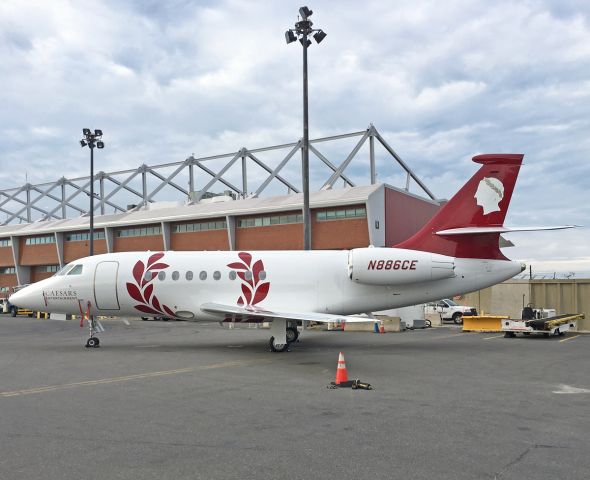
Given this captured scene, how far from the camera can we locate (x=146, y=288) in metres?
17.9

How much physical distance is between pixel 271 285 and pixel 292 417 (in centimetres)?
981

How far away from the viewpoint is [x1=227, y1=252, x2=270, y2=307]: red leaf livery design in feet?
58.0

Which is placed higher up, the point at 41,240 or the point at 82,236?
the point at 82,236

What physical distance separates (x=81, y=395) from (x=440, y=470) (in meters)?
6.93

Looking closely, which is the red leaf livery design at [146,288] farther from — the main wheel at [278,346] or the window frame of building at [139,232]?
the window frame of building at [139,232]

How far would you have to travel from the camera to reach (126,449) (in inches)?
251

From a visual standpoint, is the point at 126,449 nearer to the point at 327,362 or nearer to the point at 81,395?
the point at 81,395

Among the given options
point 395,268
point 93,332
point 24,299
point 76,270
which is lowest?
point 93,332

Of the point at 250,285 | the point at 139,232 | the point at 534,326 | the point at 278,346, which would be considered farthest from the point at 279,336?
the point at 139,232

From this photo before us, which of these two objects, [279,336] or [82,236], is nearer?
[279,336]

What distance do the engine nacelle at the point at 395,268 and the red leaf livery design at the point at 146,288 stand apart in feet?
21.6

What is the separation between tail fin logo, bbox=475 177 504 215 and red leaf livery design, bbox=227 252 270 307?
7692mm

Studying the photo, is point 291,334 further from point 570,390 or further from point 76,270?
point 570,390

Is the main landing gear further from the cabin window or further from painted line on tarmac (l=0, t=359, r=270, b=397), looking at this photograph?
the cabin window
